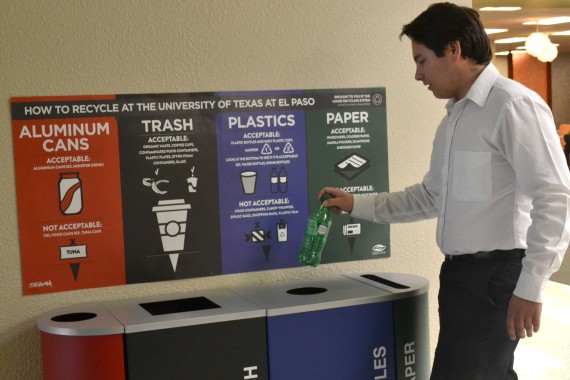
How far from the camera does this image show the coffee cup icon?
104 inches

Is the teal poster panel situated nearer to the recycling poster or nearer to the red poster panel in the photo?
the recycling poster

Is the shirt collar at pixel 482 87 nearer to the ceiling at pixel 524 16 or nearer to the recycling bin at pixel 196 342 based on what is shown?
the recycling bin at pixel 196 342

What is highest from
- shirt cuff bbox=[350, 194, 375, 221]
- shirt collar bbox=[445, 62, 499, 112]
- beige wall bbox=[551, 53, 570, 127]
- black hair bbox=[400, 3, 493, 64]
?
beige wall bbox=[551, 53, 570, 127]

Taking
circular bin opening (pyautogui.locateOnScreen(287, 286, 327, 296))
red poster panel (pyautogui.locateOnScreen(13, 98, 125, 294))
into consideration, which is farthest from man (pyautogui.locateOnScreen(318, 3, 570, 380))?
red poster panel (pyautogui.locateOnScreen(13, 98, 125, 294))

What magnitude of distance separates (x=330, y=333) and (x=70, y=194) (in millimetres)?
977

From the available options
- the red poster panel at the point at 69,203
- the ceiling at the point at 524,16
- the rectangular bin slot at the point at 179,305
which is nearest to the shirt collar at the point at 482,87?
the rectangular bin slot at the point at 179,305

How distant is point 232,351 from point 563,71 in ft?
63.6

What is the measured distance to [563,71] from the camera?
1988 centimetres

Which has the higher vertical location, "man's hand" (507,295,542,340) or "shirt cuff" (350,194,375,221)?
"shirt cuff" (350,194,375,221)

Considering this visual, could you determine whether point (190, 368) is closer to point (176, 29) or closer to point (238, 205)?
point (238, 205)

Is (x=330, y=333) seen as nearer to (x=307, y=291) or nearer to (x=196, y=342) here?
(x=307, y=291)

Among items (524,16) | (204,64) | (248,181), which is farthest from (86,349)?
(524,16)

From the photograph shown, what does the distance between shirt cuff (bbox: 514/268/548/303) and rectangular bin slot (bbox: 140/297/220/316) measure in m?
0.95

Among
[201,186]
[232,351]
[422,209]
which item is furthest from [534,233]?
[201,186]
